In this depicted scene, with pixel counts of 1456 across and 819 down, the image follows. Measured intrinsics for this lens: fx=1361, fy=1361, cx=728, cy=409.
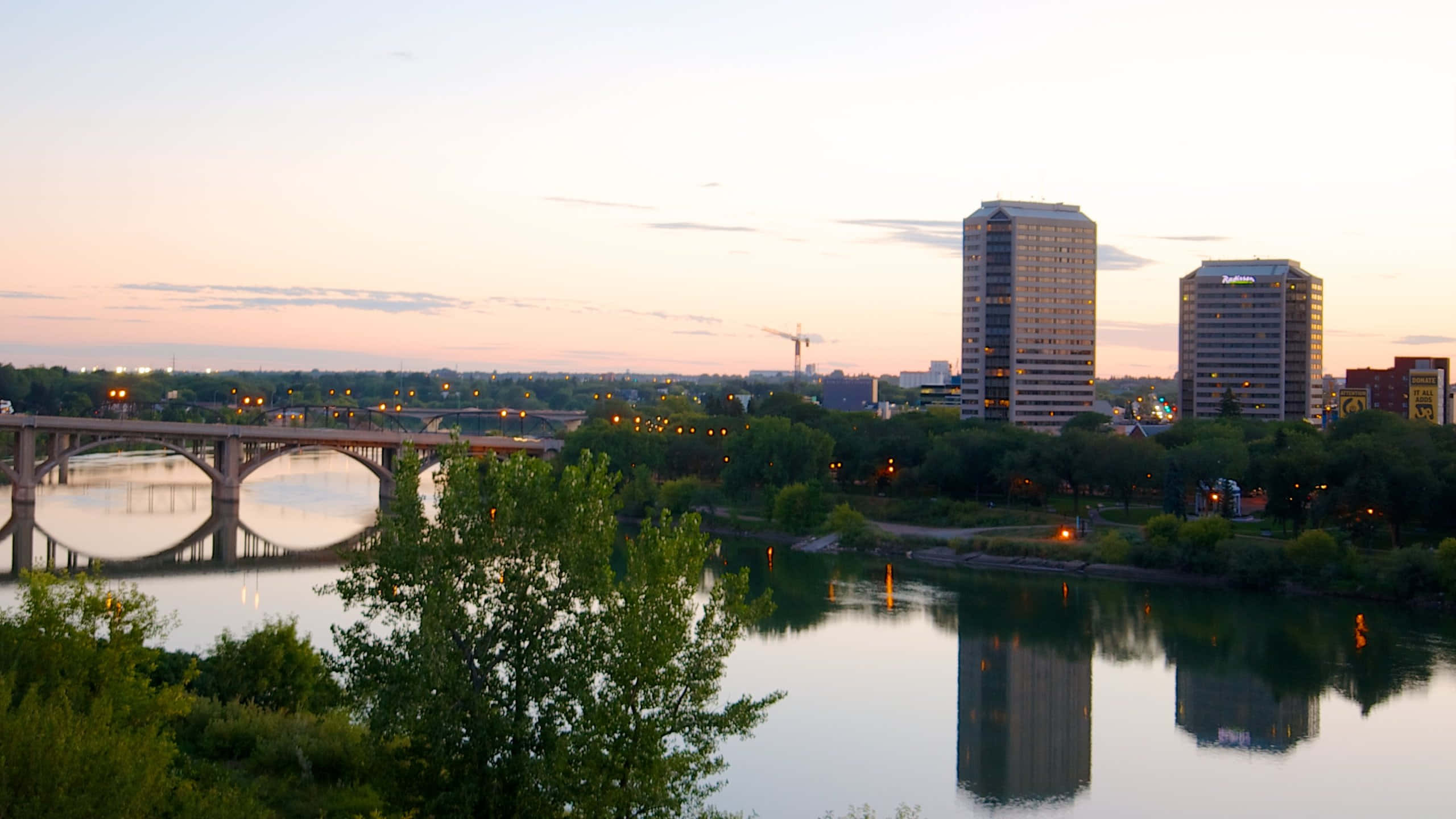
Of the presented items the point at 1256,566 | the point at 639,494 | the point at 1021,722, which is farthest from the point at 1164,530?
the point at 639,494

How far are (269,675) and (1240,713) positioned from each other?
52.1 feet

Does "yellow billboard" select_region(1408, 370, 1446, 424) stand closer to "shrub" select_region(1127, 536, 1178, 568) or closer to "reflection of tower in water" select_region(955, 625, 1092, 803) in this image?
"shrub" select_region(1127, 536, 1178, 568)

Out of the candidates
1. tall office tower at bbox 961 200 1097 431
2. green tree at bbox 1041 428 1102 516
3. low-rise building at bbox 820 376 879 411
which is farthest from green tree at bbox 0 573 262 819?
low-rise building at bbox 820 376 879 411

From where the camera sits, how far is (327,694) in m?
17.9

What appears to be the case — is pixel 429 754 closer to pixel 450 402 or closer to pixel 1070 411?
pixel 1070 411

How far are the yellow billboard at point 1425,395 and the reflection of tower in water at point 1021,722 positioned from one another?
187ft

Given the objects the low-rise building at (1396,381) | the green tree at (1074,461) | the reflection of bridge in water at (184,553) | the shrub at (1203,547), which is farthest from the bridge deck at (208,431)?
the low-rise building at (1396,381)

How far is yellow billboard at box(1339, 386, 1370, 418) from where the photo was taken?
262 feet

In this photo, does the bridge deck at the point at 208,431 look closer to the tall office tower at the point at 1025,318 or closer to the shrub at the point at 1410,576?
the shrub at the point at 1410,576

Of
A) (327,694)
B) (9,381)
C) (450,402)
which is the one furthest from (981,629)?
(450,402)

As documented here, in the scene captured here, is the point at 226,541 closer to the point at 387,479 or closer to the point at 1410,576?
the point at 387,479

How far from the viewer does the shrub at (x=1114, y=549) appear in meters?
36.5

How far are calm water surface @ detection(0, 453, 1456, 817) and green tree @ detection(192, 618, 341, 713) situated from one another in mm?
5674

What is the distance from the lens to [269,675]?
18234mm
